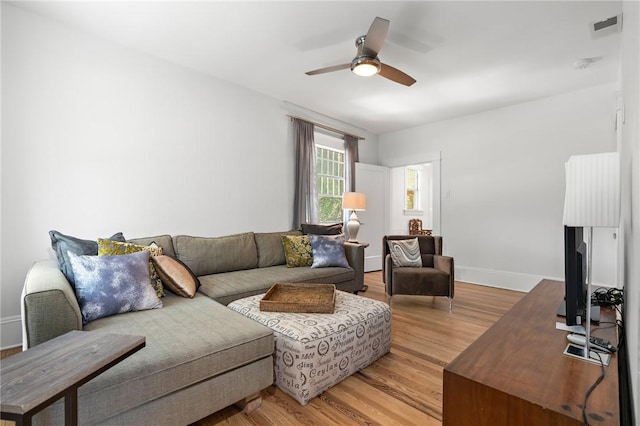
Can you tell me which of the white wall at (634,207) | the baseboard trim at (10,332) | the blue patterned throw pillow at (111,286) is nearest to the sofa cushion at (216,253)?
the blue patterned throw pillow at (111,286)

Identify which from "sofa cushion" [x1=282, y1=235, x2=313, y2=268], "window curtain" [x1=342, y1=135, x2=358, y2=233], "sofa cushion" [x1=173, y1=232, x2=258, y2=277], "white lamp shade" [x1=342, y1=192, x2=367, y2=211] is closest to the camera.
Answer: "sofa cushion" [x1=173, y1=232, x2=258, y2=277]

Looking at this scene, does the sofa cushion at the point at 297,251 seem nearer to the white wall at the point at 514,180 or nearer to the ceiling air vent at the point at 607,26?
the white wall at the point at 514,180

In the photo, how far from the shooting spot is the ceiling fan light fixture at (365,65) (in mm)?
2383

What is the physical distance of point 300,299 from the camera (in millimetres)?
2205

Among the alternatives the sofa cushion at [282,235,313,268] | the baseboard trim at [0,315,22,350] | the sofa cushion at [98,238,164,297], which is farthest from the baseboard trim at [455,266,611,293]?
the baseboard trim at [0,315,22,350]

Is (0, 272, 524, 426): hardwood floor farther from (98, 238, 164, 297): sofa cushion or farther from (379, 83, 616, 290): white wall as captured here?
(379, 83, 616, 290): white wall

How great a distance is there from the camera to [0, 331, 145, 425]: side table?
71 cm

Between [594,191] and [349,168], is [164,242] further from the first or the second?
[349,168]

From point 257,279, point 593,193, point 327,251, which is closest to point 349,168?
point 327,251

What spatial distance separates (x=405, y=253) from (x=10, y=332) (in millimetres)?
3753

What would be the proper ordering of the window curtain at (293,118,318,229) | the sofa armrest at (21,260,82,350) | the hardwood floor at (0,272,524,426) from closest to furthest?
1. the sofa armrest at (21,260,82,350)
2. the hardwood floor at (0,272,524,426)
3. the window curtain at (293,118,318,229)

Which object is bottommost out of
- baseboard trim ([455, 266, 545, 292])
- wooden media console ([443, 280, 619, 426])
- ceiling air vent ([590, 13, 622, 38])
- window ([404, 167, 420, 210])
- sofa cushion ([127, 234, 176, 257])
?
baseboard trim ([455, 266, 545, 292])

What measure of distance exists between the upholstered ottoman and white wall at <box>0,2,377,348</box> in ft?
5.53

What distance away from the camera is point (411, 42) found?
2723mm
